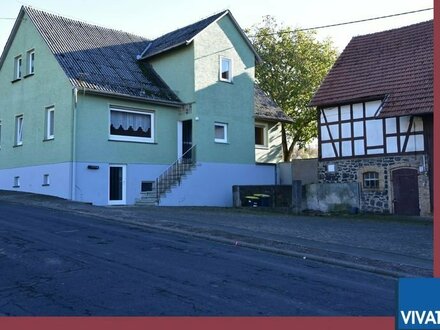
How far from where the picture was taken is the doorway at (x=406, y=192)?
823 inches

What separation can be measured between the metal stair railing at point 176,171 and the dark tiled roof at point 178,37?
5.13 meters

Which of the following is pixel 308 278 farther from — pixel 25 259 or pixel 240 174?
pixel 240 174

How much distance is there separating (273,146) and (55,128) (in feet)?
42.4

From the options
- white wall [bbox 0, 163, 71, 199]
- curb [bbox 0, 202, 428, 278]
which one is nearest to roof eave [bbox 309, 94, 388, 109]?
white wall [bbox 0, 163, 71, 199]

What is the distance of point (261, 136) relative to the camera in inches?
1147

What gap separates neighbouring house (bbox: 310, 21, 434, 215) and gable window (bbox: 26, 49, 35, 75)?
13.6m

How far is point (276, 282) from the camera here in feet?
24.7

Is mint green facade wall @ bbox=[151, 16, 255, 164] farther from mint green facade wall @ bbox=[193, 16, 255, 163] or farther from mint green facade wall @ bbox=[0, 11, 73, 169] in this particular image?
mint green facade wall @ bbox=[0, 11, 73, 169]

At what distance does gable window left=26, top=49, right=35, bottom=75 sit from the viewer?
24.1 m

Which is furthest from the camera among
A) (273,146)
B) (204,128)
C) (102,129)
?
(273,146)

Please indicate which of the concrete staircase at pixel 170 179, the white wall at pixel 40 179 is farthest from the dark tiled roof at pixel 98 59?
the white wall at pixel 40 179

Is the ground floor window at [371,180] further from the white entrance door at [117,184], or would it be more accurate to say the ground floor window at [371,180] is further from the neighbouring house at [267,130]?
the white entrance door at [117,184]

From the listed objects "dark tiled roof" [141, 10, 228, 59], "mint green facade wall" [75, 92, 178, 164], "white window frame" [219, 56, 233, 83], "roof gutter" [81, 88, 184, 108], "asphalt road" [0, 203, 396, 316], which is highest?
"dark tiled roof" [141, 10, 228, 59]
